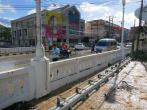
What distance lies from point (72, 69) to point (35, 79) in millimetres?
3109

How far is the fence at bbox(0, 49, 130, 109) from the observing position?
226 inches

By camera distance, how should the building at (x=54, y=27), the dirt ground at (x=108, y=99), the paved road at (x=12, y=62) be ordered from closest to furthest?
→ the dirt ground at (x=108, y=99), the paved road at (x=12, y=62), the building at (x=54, y=27)

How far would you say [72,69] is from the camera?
31.9 feet

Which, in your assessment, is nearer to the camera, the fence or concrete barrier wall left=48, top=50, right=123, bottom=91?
the fence

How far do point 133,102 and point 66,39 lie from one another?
59.2 meters

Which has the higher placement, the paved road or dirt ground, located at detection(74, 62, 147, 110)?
dirt ground, located at detection(74, 62, 147, 110)

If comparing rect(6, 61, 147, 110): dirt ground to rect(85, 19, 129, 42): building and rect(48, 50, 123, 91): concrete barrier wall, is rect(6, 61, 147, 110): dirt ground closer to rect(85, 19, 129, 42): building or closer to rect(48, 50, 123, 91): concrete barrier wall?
rect(48, 50, 123, 91): concrete barrier wall

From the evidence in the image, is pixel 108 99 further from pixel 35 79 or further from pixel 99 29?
pixel 99 29

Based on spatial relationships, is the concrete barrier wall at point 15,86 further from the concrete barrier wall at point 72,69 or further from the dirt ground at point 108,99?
the concrete barrier wall at point 72,69

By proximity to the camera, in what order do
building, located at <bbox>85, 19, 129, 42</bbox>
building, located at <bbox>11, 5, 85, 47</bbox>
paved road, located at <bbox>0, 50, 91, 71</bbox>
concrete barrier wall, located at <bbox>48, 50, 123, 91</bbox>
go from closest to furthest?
concrete barrier wall, located at <bbox>48, 50, 123, 91</bbox>, paved road, located at <bbox>0, 50, 91, 71</bbox>, building, located at <bbox>11, 5, 85, 47</bbox>, building, located at <bbox>85, 19, 129, 42</bbox>

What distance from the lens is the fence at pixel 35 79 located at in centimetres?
573

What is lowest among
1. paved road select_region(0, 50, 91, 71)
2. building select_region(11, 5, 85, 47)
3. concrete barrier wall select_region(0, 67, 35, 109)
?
paved road select_region(0, 50, 91, 71)

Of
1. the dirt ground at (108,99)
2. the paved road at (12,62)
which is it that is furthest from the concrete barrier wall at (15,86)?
the paved road at (12,62)

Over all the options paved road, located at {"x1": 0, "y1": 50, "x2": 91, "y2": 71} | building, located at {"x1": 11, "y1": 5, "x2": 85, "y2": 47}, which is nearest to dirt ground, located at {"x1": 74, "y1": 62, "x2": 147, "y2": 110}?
paved road, located at {"x1": 0, "y1": 50, "x2": 91, "y2": 71}
